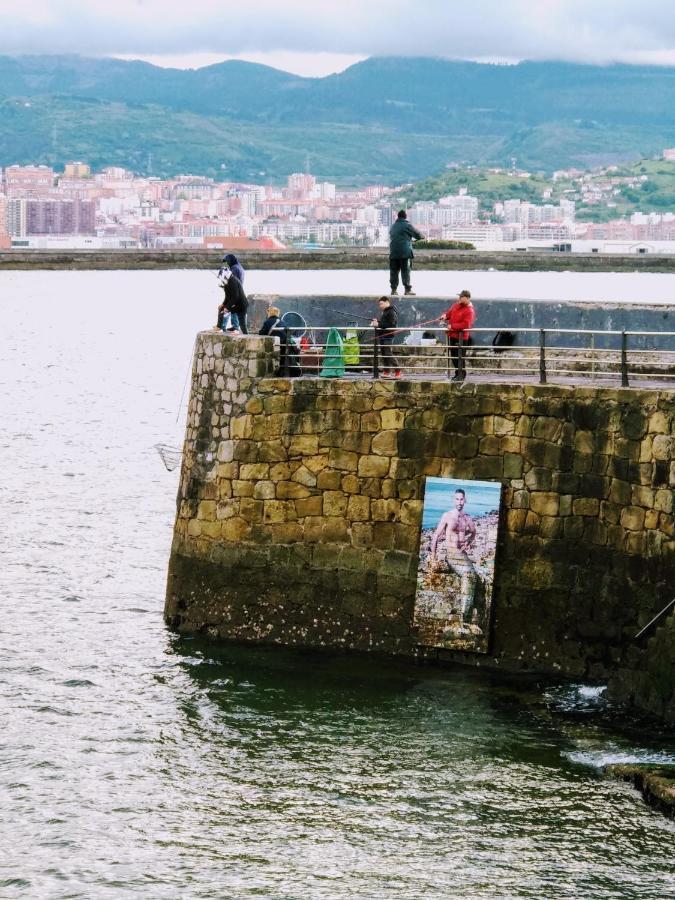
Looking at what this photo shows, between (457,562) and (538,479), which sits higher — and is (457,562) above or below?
below

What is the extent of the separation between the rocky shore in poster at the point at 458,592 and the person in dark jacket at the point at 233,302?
14.2 feet

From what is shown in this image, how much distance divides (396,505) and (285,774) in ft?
12.7

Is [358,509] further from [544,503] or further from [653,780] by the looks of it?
[653,780]

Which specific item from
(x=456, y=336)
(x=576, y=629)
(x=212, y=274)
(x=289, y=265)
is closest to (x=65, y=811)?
(x=576, y=629)

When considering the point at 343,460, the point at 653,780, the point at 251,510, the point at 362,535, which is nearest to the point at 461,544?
the point at 362,535

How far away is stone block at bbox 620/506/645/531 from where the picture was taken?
18.7 m

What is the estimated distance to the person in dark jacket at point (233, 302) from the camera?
883 inches

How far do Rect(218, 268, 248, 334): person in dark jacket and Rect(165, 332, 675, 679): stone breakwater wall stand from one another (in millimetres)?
1027

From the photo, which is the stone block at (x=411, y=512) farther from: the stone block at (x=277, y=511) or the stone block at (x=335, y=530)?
the stone block at (x=277, y=511)

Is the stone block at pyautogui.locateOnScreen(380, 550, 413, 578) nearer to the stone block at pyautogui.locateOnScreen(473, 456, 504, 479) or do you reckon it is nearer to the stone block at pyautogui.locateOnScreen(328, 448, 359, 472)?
the stone block at pyautogui.locateOnScreen(328, 448, 359, 472)

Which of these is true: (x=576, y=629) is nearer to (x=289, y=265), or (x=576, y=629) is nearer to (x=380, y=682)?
(x=380, y=682)

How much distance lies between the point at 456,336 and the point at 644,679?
5.52 metres

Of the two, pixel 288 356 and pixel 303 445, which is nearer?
pixel 303 445

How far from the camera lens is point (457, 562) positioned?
1970 cm
